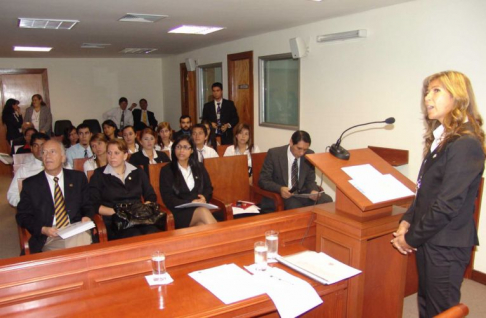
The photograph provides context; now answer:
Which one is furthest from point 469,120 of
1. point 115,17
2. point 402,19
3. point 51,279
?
point 115,17

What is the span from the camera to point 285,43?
18.2ft

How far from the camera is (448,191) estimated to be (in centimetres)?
164

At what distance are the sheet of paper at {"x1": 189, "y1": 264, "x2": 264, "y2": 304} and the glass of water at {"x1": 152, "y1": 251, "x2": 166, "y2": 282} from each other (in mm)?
128

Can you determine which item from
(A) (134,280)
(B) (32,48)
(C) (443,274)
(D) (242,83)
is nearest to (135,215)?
(A) (134,280)

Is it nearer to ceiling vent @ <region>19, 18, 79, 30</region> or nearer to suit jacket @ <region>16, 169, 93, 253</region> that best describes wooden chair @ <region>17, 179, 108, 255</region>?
suit jacket @ <region>16, 169, 93, 253</region>

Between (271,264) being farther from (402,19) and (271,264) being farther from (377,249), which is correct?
(402,19)

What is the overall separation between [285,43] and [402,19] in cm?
192

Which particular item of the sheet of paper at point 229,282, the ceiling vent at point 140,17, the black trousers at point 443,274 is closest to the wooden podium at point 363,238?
the black trousers at point 443,274

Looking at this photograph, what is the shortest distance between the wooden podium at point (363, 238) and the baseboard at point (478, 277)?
1799 millimetres

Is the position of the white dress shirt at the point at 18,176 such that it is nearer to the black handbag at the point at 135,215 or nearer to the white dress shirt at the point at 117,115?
the black handbag at the point at 135,215

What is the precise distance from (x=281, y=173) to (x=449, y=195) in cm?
221

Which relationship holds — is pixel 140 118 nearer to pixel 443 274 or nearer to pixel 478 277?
pixel 478 277

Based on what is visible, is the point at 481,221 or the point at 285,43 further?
the point at 285,43

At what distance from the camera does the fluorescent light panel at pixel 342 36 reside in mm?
4293
